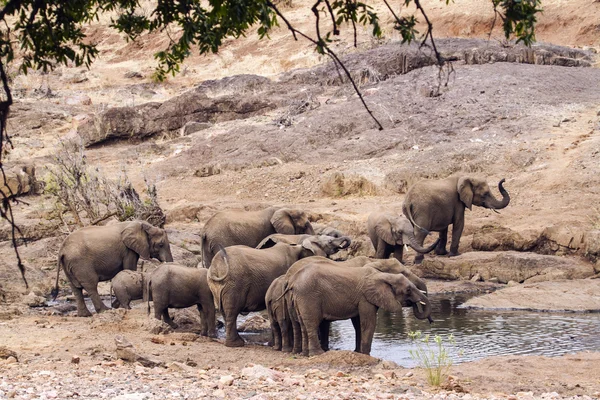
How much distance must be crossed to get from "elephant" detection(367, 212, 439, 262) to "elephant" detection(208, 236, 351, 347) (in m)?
4.62

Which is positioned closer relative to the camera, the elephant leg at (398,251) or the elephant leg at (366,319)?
the elephant leg at (366,319)

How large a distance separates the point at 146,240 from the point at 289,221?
252 cm

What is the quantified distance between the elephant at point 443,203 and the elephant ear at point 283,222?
10.3 feet

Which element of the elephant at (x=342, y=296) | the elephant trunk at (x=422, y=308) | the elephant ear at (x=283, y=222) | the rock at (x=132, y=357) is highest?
the rock at (x=132, y=357)

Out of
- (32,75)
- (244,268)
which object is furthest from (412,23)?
(32,75)

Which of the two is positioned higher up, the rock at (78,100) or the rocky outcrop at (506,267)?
the rock at (78,100)

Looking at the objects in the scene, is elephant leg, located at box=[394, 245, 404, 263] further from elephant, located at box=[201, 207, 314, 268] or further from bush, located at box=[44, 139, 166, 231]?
bush, located at box=[44, 139, 166, 231]

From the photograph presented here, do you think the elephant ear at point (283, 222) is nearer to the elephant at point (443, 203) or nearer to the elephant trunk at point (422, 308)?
the elephant at point (443, 203)

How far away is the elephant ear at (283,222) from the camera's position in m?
16.7

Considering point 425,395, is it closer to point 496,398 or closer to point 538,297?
point 496,398

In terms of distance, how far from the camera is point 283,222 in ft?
55.1

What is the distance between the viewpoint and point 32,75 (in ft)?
145

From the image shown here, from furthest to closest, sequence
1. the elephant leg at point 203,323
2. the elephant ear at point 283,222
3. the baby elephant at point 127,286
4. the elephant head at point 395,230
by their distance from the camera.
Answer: the elephant head at point 395,230
the elephant ear at point 283,222
the baby elephant at point 127,286
the elephant leg at point 203,323

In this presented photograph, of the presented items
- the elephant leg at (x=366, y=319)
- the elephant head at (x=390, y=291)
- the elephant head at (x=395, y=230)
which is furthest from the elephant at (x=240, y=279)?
the elephant head at (x=395, y=230)
